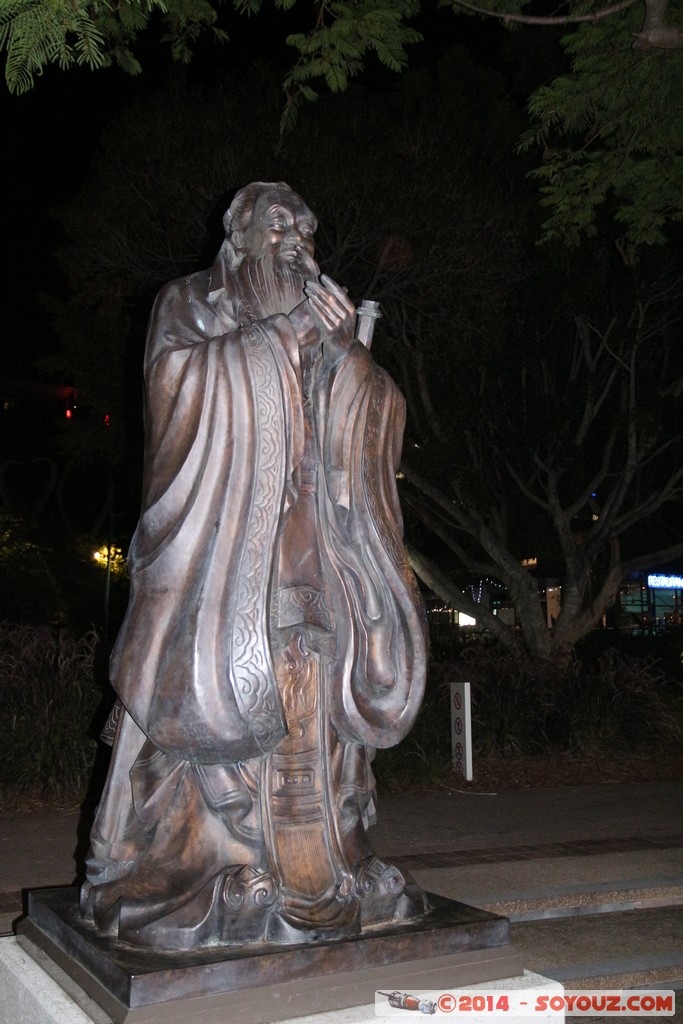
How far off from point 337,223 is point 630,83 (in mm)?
5065

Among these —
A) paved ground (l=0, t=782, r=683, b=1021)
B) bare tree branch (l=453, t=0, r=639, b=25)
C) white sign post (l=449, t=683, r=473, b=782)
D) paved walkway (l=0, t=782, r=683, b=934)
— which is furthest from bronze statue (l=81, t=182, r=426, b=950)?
white sign post (l=449, t=683, r=473, b=782)

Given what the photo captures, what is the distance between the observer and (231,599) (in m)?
3.15

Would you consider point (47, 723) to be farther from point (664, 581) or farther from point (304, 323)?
point (664, 581)

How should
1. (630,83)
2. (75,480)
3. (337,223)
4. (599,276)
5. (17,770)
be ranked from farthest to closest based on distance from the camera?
1. (75,480)
2. (599,276)
3. (337,223)
4. (17,770)
5. (630,83)

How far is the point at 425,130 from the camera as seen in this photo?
12492 mm

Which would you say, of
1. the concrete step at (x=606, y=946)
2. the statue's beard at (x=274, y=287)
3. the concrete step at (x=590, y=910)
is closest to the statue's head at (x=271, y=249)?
the statue's beard at (x=274, y=287)

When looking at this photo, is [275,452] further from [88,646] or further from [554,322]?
[554,322]

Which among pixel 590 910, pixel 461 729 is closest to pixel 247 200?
pixel 590 910

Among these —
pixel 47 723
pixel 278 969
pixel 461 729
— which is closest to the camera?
pixel 278 969

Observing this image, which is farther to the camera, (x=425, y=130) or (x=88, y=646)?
(x=425, y=130)

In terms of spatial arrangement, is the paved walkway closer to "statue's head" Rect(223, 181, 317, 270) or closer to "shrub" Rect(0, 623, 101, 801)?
"shrub" Rect(0, 623, 101, 801)

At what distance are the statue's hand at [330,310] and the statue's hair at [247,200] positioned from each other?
1.14 ft

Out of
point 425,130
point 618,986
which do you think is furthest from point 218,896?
point 425,130

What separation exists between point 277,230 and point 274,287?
18cm
